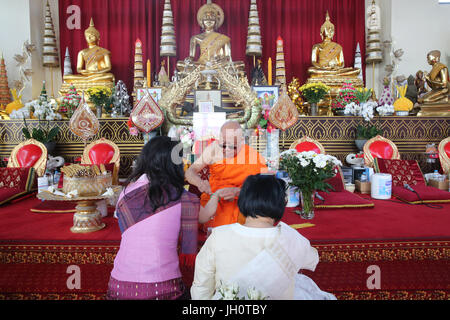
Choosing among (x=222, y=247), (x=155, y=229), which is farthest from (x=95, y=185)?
(x=222, y=247)

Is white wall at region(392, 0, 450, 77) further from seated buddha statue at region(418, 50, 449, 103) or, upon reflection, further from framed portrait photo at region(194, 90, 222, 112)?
framed portrait photo at region(194, 90, 222, 112)

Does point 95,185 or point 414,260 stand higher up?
point 95,185

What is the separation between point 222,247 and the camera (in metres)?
0.99

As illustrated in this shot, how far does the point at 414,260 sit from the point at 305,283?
996 millimetres

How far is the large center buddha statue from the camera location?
5.33 m

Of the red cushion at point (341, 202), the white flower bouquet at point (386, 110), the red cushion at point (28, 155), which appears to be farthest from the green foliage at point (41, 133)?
the white flower bouquet at point (386, 110)

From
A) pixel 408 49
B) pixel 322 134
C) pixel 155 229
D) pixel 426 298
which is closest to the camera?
pixel 155 229

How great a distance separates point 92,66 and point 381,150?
480 centimetres

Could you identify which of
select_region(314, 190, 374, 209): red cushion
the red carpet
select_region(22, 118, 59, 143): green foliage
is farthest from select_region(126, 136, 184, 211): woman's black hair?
select_region(22, 118, 59, 143): green foliage

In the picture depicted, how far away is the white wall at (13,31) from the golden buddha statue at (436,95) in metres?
6.08

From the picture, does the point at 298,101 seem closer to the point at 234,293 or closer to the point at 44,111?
the point at 44,111

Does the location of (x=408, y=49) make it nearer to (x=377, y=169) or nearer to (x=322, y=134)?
(x=322, y=134)

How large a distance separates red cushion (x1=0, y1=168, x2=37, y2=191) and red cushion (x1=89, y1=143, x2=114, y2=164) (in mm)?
572

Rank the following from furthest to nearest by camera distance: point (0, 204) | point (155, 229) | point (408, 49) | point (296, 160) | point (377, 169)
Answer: point (408, 49) → point (377, 169) → point (0, 204) → point (296, 160) → point (155, 229)
